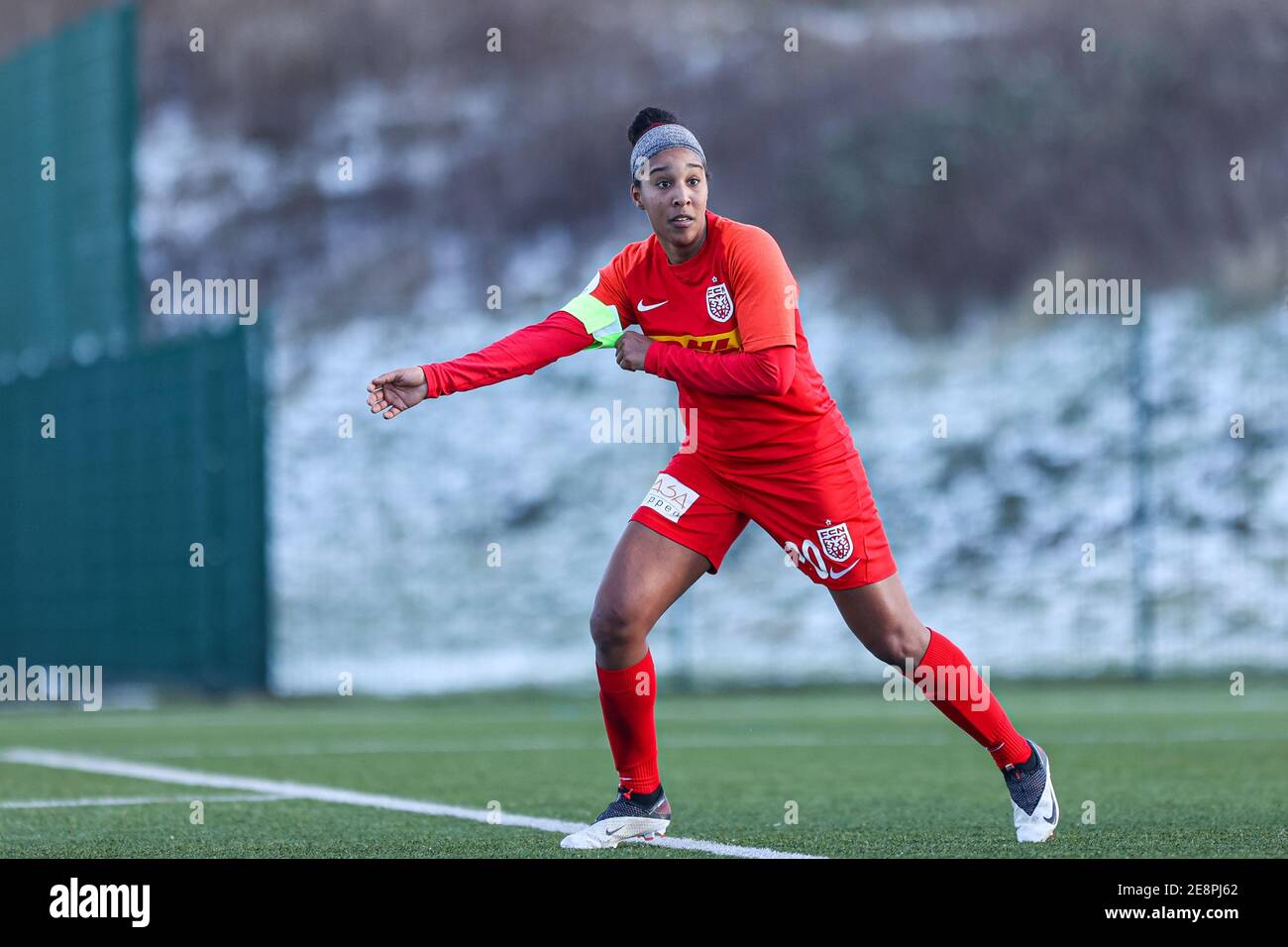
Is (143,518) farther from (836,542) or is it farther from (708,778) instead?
(836,542)

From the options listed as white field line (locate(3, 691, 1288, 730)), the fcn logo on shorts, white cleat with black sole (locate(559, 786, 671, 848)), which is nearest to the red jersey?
the fcn logo on shorts

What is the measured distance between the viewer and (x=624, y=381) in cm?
2502

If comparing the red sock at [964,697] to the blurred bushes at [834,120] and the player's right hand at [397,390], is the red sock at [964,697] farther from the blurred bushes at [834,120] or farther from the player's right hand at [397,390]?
the blurred bushes at [834,120]

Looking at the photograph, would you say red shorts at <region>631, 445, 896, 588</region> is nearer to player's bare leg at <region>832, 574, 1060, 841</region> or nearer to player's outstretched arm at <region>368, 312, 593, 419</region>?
player's bare leg at <region>832, 574, 1060, 841</region>

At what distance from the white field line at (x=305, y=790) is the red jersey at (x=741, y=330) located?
1.08 m

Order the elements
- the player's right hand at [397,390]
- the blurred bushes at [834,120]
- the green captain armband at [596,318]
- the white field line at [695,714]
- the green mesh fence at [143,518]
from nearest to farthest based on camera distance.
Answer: the player's right hand at [397,390] → the green captain armband at [596,318] → the white field line at [695,714] → the green mesh fence at [143,518] → the blurred bushes at [834,120]

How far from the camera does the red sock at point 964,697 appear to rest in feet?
18.0

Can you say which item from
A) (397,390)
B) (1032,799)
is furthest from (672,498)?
(1032,799)

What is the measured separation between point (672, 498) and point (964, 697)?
100 cm

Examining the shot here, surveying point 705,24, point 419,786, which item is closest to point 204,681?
Result: point 419,786

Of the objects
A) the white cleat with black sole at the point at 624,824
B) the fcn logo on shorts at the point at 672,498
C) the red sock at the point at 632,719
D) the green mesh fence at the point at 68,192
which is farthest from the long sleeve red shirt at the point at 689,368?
the green mesh fence at the point at 68,192

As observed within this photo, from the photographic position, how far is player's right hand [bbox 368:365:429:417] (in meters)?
5.23

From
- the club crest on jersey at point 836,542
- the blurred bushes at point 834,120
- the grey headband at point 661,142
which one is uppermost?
the blurred bushes at point 834,120
